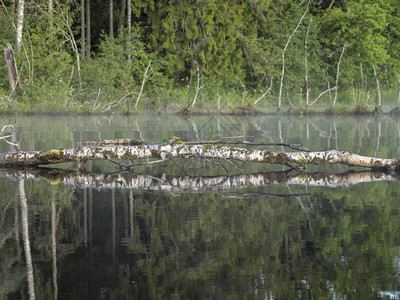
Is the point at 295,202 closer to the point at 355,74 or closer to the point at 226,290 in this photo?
the point at 226,290

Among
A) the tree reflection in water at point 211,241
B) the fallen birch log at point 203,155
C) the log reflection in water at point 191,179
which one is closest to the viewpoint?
the tree reflection in water at point 211,241

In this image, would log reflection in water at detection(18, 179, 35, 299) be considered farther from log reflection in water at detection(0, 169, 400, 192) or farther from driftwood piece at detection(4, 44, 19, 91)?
driftwood piece at detection(4, 44, 19, 91)

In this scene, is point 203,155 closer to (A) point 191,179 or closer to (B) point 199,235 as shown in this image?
(A) point 191,179

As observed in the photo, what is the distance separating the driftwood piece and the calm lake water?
2165 centimetres

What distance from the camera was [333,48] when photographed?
49.5 meters

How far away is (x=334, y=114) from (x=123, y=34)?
13881 millimetres

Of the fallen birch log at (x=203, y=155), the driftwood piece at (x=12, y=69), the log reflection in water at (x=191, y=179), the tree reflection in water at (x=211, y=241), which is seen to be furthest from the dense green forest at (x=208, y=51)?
the tree reflection in water at (x=211, y=241)

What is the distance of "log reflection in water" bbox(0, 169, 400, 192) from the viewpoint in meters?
10.3

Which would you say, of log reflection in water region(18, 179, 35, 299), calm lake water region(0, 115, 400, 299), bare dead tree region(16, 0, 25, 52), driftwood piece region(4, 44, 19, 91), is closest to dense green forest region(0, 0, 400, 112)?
bare dead tree region(16, 0, 25, 52)

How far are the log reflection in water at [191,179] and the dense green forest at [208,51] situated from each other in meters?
22.9

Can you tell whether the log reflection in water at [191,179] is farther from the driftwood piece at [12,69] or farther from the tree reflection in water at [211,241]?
the driftwood piece at [12,69]

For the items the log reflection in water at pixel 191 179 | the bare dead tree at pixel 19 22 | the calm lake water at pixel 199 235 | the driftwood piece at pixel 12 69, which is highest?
the bare dead tree at pixel 19 22

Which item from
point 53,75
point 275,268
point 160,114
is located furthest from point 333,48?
point 275,268

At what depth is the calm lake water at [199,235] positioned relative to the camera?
5055mm
